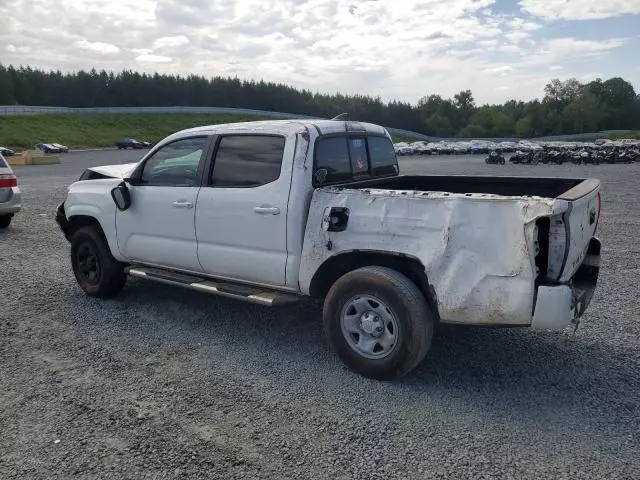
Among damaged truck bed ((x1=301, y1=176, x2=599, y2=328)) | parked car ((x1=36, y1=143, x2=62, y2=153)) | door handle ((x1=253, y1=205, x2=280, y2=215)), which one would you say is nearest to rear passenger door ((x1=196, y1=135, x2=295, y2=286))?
door handle ((x1=253, y1=205, x2=280, y2=215))

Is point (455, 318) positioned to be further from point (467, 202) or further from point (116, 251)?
point (116, 251)

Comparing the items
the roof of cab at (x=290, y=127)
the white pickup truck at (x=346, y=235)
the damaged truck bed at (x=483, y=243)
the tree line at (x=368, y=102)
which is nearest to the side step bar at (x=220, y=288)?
the white pickup truck at (x=346, y=235)

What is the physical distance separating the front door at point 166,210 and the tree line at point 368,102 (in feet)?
329

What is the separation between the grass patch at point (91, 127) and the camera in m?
62.1

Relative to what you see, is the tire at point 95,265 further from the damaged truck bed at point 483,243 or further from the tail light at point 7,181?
the tail light at point 7,181

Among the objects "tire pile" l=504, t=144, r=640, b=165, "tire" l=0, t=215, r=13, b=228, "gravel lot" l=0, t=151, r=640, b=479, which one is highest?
"tire" l=0, t=215, r=13, b=228

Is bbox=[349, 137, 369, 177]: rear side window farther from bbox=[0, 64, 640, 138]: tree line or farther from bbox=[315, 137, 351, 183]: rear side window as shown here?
bbox=[0, 64, 640, 138]: tree line

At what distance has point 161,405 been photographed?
3.71 meters

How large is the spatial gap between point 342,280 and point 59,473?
2.13 metres

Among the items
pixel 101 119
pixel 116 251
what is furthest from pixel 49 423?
pixel 101 119

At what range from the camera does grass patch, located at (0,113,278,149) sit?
204 feet

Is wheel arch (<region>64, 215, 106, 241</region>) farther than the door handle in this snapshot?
Yes

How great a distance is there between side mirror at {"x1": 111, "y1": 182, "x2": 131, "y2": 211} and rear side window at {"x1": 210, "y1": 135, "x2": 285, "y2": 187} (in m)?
1.12

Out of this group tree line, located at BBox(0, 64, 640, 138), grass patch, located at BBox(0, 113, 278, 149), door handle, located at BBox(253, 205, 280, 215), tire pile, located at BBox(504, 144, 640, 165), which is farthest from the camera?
tree line, located at BBox(0, 64, 640, 138)
